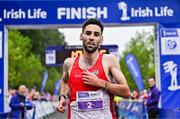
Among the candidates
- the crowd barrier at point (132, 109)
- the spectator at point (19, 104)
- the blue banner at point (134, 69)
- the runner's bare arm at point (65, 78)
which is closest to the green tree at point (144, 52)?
the crowd barrier at point (132, 109)

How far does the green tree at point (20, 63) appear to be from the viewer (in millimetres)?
57566

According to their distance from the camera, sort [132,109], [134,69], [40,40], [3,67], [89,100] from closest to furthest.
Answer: [89,100] → [3,67] → [132,109] → [134,69] → [40,40]

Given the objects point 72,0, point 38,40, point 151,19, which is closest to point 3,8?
point 72,0

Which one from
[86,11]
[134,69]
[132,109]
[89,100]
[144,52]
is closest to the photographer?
[89,100]

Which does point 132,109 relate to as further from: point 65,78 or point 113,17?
point 65,78

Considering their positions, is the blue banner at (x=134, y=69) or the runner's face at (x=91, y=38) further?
the blue banner at (x=134, y=69)

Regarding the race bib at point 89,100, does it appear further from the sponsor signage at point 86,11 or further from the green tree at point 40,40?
the green tree at point 40,40

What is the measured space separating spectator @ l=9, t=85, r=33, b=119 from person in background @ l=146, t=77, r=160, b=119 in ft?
11.2

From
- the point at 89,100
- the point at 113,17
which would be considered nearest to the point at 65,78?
the point at 89,100

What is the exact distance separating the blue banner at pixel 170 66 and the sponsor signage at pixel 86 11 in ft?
1.17

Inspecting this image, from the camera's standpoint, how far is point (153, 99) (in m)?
14.5

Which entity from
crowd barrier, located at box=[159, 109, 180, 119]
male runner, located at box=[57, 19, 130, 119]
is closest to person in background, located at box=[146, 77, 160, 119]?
crowd barrier, located at box=[159, 109, 180, 119]

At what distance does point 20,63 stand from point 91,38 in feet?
202

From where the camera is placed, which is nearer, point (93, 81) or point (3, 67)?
point (93, 81)
